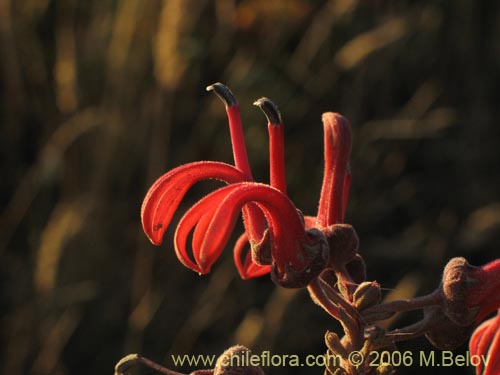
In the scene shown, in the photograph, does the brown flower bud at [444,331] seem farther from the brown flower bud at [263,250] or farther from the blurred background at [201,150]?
the blurred background at [201,150]

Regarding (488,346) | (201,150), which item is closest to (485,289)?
(488,346)

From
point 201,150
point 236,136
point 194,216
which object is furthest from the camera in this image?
point 201,150

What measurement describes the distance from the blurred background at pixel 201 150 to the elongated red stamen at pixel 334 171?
1.76 m

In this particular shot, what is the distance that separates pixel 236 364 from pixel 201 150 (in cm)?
257

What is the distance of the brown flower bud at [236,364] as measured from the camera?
1.05 metres

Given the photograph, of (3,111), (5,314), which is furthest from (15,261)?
(3,111)

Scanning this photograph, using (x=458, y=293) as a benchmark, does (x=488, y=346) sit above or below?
Answer: below

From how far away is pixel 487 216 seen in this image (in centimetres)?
312

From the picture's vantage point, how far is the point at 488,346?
121 centimetres

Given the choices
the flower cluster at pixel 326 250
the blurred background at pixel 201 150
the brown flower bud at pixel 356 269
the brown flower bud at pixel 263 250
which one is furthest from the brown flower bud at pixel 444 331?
the blurred background at pixel 201 150

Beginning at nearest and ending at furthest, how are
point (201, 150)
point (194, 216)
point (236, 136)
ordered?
point (194, 216)
point (236, 136)
point (201, 150)

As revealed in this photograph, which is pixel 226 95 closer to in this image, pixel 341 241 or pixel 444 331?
pixel 341 241

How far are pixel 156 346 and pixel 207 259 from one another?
2.45 meters

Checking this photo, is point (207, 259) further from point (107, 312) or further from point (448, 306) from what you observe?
point (107, 312)
